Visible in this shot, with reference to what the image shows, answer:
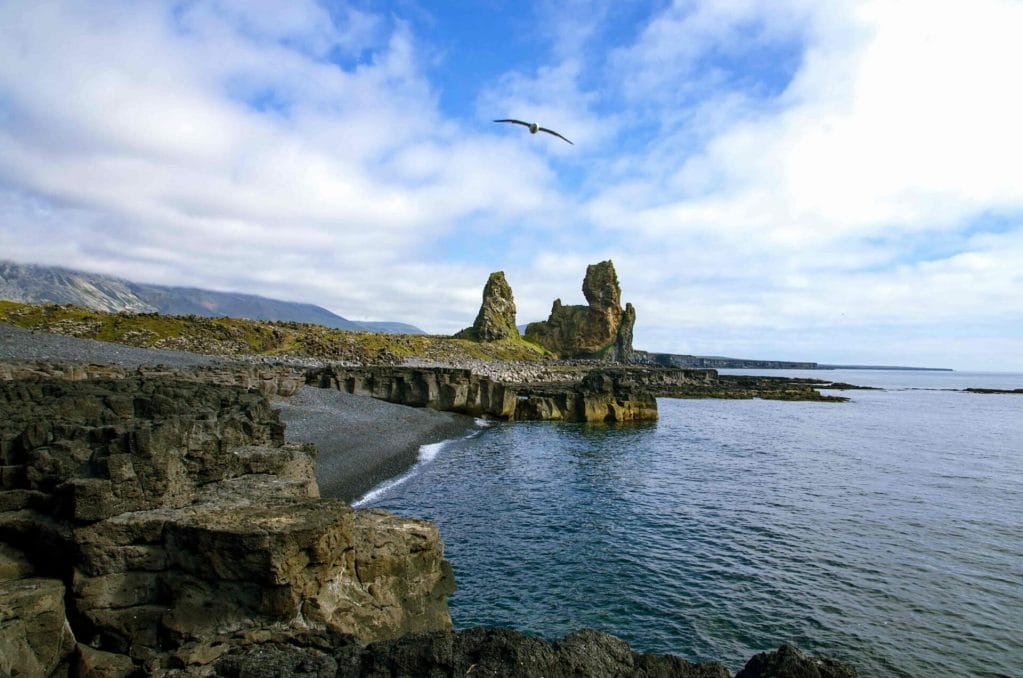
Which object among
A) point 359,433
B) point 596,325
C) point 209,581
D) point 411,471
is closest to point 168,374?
point 359,433

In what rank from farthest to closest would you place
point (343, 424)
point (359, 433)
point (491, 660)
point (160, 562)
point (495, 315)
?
point (495, 315), point (343, 424), point (359, 433), point (160, 562), point (491, 660)

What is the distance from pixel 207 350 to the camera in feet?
268

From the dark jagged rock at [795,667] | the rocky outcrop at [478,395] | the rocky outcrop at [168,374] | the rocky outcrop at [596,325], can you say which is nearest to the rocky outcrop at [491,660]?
the dark jagged rock at [795,667]

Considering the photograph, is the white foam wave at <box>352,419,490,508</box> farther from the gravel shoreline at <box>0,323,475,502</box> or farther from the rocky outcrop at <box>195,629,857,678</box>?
the rocky outcrop at <box>195,629,857,678</box>

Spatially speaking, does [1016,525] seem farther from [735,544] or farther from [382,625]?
[382,625]

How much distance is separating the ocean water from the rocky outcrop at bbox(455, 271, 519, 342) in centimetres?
10889

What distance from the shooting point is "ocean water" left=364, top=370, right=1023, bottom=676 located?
1333 cm

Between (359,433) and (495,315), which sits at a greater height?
(495,315)

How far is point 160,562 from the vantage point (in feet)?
28.4

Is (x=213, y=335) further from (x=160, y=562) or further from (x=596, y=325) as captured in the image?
(x=596, y=325)

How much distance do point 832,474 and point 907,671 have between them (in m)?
23.0

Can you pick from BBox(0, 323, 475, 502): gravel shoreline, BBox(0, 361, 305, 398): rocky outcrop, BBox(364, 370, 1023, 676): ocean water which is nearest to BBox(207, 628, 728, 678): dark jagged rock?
BBox(364, 370, 1023, 676): ocean water

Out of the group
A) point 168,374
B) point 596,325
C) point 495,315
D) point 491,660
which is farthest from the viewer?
point 596,325

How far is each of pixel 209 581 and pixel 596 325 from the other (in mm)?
167249
